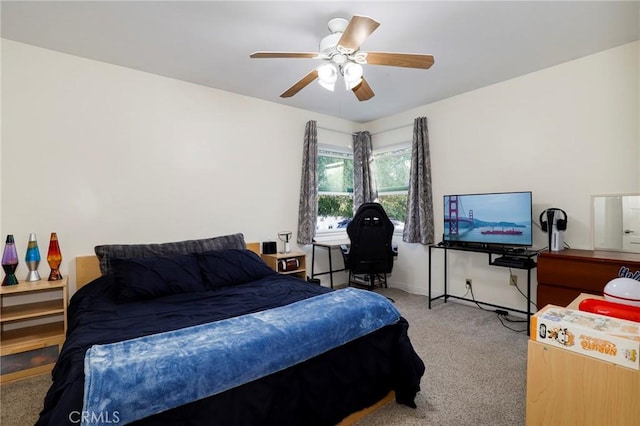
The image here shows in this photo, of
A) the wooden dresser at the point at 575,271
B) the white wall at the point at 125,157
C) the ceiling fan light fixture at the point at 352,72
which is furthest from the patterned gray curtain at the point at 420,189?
the ceiling fan light fixture at the point at 352,72

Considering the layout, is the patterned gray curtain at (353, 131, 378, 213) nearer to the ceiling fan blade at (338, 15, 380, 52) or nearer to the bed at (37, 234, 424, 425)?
the bed at (37, 234, 424, 425)

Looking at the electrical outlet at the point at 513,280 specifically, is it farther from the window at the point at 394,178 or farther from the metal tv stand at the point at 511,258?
the window at the point at 394,178

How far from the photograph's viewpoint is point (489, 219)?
331cm

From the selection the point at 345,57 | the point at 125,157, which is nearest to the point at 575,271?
the point at 345,57

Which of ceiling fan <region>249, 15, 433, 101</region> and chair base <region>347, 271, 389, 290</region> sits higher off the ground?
ceiling fan <region>249, 15, 433, 101</region>

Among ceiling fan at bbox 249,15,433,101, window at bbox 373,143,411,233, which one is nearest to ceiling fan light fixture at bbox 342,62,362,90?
ceiling fan at bbox 249,15,433,101

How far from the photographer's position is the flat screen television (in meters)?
3.07

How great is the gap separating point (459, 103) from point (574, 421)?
3474 mm

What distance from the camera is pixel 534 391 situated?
1230 mm

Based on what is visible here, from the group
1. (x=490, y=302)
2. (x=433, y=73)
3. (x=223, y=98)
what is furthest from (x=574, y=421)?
(x=223, y=98)

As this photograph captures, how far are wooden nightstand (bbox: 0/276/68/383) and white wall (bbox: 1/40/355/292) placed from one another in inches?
10.9

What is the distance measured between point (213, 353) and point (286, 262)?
92.6 inches

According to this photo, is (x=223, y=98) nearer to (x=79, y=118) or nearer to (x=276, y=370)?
(x=79, y=118)

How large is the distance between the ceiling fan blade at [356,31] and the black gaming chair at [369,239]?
2057 millimetres
